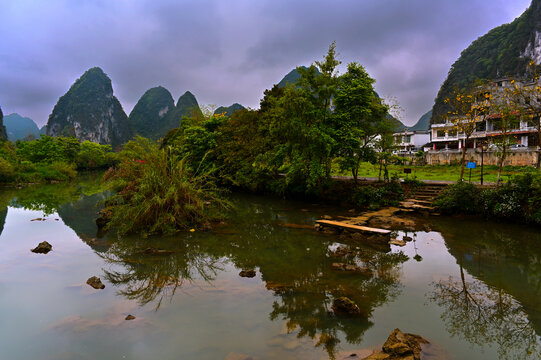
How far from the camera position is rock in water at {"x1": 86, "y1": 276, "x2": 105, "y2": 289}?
6.59 metres

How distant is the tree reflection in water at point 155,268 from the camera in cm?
646

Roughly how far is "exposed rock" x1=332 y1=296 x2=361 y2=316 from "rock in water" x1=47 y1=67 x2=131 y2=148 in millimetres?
131537

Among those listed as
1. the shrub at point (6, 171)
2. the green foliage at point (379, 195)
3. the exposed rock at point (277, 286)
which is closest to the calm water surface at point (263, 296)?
the exposed rock at point (277, 286)

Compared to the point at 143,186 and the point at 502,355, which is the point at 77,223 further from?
the point at 502,355

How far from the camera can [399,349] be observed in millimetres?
4031

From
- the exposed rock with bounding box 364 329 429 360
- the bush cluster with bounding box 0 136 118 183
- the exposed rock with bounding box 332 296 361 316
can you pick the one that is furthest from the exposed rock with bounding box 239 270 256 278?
the bush cluster with bounding box 0 136 118 183

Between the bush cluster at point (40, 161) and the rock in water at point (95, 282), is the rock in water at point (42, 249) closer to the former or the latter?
the rock in water at point (95, 282)

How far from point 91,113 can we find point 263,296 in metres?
143

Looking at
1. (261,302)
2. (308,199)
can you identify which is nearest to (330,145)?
(308,199)

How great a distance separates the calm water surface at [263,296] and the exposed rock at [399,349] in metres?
0.22

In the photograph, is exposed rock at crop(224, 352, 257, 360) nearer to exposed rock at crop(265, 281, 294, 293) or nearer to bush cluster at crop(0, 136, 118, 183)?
exposed rock at crop(265, 281, 294, 293)

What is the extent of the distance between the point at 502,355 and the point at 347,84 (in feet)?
45.9

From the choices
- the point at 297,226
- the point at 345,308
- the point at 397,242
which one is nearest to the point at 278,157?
the point at 297,226

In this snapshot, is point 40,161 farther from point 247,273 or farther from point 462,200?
point 462,200
